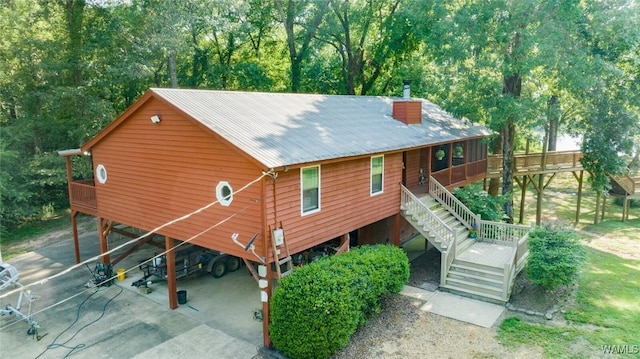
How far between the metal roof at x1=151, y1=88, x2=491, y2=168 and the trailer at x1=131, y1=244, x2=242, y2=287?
565cm

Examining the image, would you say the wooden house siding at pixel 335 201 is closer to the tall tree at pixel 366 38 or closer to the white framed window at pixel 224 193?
the white framed window at pixel 224 193

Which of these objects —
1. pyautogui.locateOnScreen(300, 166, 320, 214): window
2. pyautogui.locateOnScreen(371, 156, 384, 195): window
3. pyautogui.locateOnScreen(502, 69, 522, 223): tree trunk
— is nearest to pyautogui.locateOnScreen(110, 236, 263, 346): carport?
pyautogui.locateOnScreen(300, 166, 320, 214): window

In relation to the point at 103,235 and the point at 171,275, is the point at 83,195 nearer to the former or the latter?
the point at 103,235

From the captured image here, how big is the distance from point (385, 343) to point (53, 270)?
13.8 meters

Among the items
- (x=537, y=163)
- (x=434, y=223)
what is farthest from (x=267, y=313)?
(x=537, y=163)

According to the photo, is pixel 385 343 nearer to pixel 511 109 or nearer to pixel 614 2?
pixel 511 109

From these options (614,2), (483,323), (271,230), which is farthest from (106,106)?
(614,2)

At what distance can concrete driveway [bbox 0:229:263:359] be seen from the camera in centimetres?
1088

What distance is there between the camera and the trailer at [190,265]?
49.1 ft

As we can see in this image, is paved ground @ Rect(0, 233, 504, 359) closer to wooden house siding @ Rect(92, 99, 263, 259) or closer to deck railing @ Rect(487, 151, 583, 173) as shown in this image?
wooden house siding @ Rect(92, 99, 263, 259)

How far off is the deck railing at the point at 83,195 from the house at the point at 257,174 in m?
0.04

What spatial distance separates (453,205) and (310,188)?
811 centimetres

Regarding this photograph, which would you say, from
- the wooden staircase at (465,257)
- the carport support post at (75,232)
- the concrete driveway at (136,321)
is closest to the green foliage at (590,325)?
the wooden staircase at (465,257)

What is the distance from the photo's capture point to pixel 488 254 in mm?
15352
